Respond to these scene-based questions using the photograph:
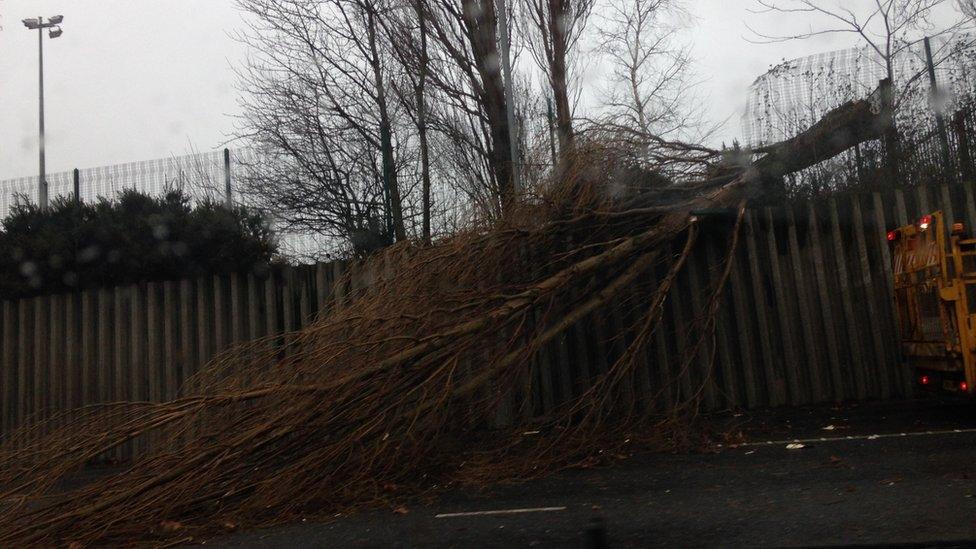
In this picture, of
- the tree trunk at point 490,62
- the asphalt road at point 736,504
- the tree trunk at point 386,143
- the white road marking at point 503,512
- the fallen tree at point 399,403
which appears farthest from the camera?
the tree trunk at point 490,62

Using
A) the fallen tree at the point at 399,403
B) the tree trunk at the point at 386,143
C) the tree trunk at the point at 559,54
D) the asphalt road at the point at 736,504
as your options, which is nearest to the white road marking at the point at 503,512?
the asphalt road at the point at 736,504

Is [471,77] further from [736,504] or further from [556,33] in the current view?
[736,504]

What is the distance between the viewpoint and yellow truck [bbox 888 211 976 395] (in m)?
8.10

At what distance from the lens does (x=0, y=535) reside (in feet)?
20.4

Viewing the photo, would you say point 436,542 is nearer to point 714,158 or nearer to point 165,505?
point 165,505

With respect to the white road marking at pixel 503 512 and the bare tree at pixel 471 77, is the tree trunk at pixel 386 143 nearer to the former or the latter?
the bare tree at pixel 471 77

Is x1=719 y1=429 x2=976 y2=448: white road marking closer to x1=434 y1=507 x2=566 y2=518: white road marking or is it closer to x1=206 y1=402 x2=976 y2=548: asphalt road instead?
x1=206 y1=402 x2=976 y2=548: asphalt road

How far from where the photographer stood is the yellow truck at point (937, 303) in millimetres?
8102

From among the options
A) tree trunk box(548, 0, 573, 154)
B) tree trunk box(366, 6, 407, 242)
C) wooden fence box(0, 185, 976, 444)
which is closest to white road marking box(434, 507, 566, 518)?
wooden fence box(0, 185, 976, 444)

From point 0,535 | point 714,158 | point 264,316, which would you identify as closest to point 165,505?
point 0,535

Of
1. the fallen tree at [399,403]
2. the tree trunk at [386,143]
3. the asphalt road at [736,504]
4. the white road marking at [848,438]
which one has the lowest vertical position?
the asphalt road at [736,504]

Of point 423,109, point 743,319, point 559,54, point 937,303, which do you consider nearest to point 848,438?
point 937,303

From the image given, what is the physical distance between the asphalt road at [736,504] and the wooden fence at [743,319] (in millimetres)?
2103

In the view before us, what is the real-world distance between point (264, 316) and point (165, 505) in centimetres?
511
